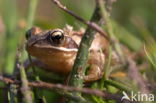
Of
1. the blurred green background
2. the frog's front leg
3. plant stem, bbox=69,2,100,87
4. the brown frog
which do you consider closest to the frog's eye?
the brown frog

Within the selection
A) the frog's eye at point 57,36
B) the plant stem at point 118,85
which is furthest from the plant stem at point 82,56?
the frog's eye at point 57,36

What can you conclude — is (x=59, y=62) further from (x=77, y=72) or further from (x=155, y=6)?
(x=155, y=6)

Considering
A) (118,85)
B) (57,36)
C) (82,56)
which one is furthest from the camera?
(57,36)

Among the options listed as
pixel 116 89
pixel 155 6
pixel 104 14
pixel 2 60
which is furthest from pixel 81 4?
pixel 104 14

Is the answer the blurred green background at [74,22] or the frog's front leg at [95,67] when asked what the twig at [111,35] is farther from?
the blurred green background at [74,22]

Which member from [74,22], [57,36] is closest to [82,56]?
[57,36]

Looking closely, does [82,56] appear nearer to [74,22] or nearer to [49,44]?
[49,44]
